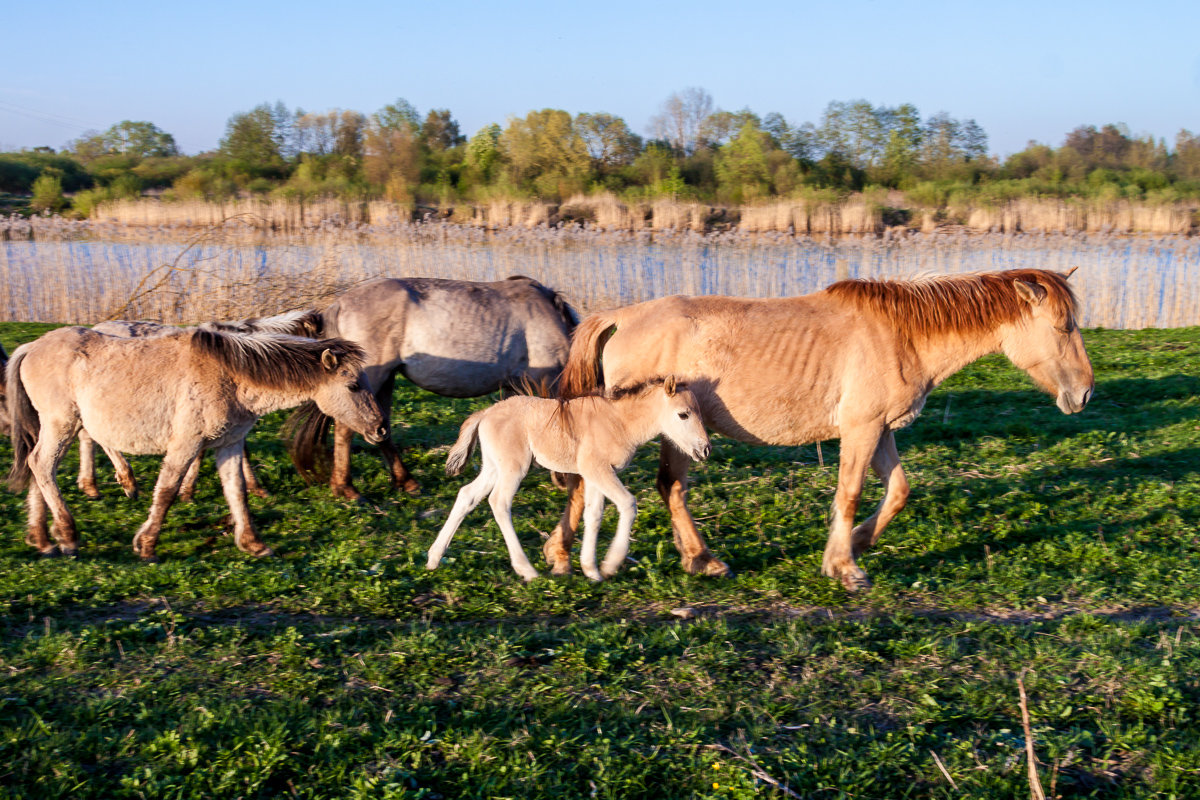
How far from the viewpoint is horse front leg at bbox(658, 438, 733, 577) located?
5934mm

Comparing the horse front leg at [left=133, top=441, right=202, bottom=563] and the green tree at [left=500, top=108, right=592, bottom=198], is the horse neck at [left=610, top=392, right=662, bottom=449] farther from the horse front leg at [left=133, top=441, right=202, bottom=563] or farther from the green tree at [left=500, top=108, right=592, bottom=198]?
the green tree at [left=500, top=108, right=592, bottom=198]

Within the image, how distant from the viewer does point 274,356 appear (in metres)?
6.55

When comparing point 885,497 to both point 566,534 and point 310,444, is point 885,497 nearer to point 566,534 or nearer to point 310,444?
point 566,534

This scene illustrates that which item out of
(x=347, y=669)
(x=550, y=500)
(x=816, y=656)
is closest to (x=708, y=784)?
(x=816, y=656)

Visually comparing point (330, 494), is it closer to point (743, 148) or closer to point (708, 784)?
point (708, 784)

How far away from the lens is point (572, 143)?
43.6 m

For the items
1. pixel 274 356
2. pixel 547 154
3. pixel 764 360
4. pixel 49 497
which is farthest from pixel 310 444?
pixel 547 154

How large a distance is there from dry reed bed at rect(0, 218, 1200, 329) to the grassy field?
7925 mm

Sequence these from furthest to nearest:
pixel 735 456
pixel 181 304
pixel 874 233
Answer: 1. pixel 874 233
2. pixel 181 304
3. pixel 735 456

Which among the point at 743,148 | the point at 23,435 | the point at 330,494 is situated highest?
the point at 743,148

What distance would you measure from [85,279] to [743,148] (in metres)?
33.2

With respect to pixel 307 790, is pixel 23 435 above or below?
above

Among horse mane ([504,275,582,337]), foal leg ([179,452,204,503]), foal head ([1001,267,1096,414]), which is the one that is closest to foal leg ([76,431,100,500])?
foal leg ([179,452,204,503])

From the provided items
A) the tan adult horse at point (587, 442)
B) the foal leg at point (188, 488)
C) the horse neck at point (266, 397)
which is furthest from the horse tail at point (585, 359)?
the foal leg at point (188, 488)
